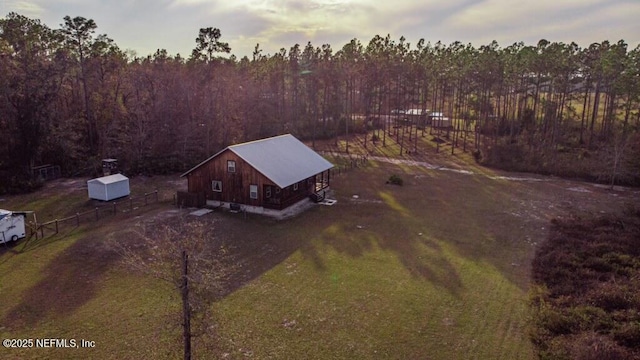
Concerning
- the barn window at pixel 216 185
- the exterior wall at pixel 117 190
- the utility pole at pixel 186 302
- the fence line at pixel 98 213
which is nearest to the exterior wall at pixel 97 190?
the exterior wall at pixel 117 190

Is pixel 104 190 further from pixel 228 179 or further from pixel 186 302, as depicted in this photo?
pixel 186 302

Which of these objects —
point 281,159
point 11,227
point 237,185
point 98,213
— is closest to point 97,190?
point 98,213

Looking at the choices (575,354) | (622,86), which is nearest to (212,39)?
(575,354)

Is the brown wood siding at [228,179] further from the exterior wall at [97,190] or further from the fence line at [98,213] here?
the exterior wall at [97,190]

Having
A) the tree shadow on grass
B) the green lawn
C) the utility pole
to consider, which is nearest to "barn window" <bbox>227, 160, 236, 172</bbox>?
the green lawn

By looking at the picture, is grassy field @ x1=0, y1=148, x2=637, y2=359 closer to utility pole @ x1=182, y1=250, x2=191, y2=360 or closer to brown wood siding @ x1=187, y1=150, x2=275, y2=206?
utility pole @ x1=182, y1=250, x2=191, y2=360

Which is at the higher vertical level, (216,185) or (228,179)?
(228,179)
